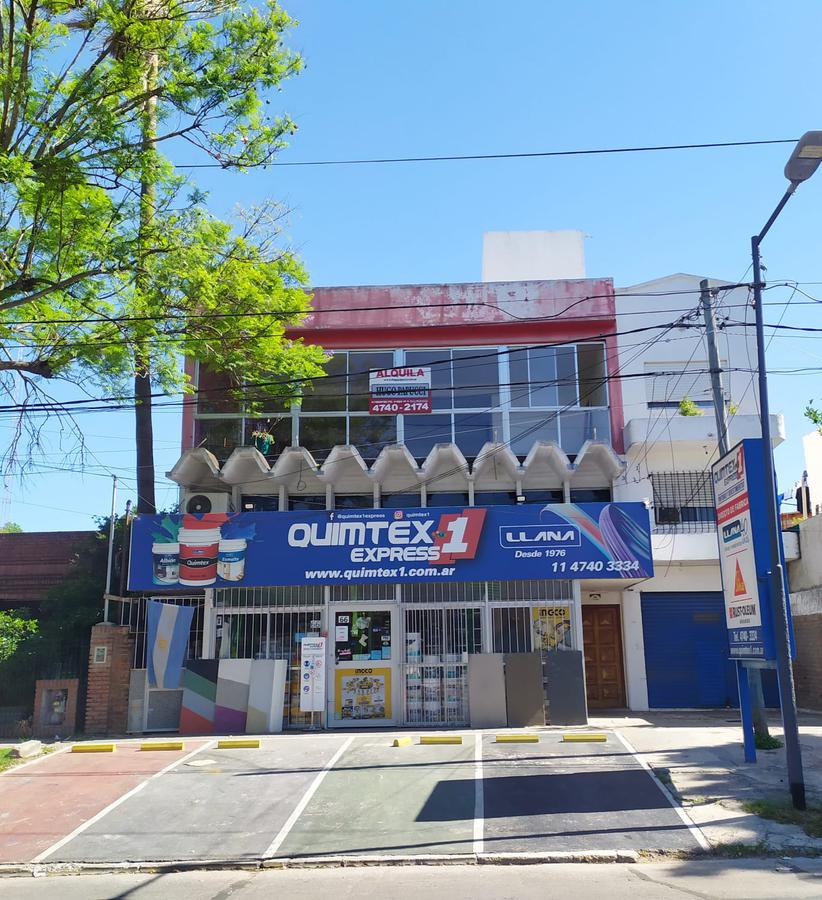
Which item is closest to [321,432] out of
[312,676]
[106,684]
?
[312,676]

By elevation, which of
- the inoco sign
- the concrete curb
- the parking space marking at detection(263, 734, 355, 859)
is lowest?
the concrete curb

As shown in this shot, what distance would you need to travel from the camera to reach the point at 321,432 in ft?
63.9

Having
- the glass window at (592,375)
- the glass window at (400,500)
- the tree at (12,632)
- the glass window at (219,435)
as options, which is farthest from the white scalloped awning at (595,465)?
the tree at (12,632)

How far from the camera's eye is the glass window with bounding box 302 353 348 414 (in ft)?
64.3

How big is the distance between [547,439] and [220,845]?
40.1 feet

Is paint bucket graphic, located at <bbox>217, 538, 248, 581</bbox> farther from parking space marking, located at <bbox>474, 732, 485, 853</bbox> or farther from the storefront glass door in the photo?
parking space marking, located at <bbox>474, 732, 485, 853</bbox>

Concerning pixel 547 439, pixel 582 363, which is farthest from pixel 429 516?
pixel 582 363

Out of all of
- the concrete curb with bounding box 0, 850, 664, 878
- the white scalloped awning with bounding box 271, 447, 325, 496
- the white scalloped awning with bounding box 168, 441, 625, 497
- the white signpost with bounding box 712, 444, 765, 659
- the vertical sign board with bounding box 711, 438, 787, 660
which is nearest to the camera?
the concrete curb with bounding box 0, 850, 664, 878

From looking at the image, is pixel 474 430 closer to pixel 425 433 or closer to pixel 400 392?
pixel 425 433

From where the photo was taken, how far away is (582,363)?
19.8 m

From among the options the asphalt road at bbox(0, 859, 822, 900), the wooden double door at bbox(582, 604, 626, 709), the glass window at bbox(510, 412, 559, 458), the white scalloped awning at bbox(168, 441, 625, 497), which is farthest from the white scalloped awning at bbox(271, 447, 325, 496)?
the asphalt road at bbox(0, 859, 822, 900)

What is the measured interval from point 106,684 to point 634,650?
37.4 ft

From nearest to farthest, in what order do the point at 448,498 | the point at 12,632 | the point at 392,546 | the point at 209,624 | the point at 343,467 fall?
the point at 392,546, the point at 209,624, the point at 12,632, the point at 343,467, the point at 448,498

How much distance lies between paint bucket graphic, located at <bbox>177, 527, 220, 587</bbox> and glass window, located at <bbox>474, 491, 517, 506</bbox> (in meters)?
5.98
